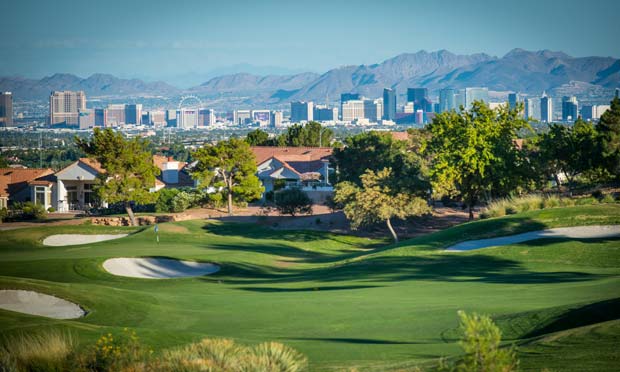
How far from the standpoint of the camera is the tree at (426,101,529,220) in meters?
44.1

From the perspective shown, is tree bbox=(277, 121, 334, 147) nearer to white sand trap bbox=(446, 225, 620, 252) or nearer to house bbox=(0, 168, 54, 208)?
house bbox=(0, 168, 54, 208)

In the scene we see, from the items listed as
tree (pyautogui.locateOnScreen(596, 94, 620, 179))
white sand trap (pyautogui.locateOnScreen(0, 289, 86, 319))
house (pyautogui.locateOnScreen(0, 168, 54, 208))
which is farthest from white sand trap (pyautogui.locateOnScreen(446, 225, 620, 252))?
house (pyautogui.locateOnScreen(0, 168, 54, 208))

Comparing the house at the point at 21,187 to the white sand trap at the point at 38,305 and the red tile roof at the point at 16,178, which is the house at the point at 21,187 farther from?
the white sand trap at the point at 38,305

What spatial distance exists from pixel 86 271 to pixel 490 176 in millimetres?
24738

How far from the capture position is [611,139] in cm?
4834

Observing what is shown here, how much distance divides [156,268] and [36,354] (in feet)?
69.4

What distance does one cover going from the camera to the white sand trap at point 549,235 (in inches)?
1113

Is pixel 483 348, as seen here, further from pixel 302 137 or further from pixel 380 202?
pixel 302 137

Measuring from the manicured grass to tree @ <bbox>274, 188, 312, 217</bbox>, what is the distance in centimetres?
1881

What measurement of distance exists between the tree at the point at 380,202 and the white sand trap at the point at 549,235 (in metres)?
13.5

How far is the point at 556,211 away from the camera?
106 ft

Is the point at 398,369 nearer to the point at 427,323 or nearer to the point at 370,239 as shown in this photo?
the point at 427,323

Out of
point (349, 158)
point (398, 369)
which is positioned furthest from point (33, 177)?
point (398, 369)

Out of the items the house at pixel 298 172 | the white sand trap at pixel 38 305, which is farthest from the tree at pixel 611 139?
the white sand trap at pixel 38 305
